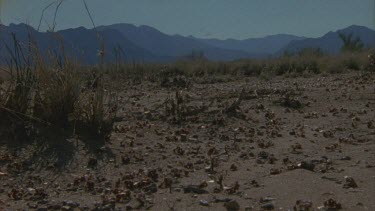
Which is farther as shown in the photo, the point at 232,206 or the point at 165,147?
the point at 165,147

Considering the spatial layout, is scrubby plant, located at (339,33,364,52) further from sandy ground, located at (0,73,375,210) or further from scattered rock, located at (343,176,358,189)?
scattered rock, located at (343,176,358,189)

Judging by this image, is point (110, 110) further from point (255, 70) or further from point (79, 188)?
point (255, 70)

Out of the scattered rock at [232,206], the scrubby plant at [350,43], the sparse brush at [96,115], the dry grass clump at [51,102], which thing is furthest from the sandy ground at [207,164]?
the scrubby plant at [350,43]

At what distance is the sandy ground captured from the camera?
416 cm

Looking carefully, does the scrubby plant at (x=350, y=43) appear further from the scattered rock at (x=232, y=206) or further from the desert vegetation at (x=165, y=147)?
the scattered rock at (x=232, y=206)

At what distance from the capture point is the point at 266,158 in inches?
214

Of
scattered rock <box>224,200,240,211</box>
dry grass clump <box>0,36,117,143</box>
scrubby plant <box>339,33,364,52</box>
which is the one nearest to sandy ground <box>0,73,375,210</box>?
scattered rock <box>224,200,240,211</box>

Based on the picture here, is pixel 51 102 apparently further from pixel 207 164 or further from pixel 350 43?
pixel 350 43

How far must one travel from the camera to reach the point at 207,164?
5.20m

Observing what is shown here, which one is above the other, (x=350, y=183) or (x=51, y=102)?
(x=51, y=102)

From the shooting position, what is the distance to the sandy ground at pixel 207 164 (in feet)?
13.6

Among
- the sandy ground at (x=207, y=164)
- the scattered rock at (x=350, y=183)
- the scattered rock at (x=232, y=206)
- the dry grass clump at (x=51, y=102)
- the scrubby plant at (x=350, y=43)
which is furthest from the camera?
the scrubby plant at (x=350, y=43)

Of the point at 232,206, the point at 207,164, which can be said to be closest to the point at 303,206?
the point at 232,206

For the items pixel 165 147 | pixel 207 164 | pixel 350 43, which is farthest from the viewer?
pixel 350 43
